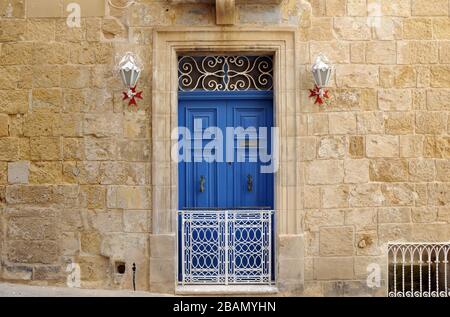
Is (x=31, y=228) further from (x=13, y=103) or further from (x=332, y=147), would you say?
(x=332, y=147)

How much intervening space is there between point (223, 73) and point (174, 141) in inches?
40.7

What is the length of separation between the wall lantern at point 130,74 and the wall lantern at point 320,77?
2.00 m

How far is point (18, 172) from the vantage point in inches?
306

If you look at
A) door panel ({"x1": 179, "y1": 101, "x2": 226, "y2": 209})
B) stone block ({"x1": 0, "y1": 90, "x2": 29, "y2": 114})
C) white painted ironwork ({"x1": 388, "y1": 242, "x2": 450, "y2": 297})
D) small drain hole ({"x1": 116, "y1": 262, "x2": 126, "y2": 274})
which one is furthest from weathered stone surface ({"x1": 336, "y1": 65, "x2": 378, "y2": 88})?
stone block ({"x1": 0, "y1": 90, "x2": 29, "y2": 114})

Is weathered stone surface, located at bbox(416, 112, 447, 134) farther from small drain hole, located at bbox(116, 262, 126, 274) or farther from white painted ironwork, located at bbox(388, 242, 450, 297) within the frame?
small drain hole, located at bbox(116, 262, 126, 274)

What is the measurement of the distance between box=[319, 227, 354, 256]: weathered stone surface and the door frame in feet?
0.91

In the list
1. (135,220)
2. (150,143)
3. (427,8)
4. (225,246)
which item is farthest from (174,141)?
(427,8)

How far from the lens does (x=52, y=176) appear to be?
7773 mm

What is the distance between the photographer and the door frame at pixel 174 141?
25.2 feet

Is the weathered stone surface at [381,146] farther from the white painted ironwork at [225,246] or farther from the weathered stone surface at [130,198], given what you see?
the weathered stone surface at [130,198]

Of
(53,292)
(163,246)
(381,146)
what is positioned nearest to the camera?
(53,292)

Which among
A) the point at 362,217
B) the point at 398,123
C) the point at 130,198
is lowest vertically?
the point at 362,217

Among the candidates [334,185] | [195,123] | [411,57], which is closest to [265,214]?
[334,185]

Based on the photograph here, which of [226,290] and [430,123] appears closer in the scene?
[226,290]
